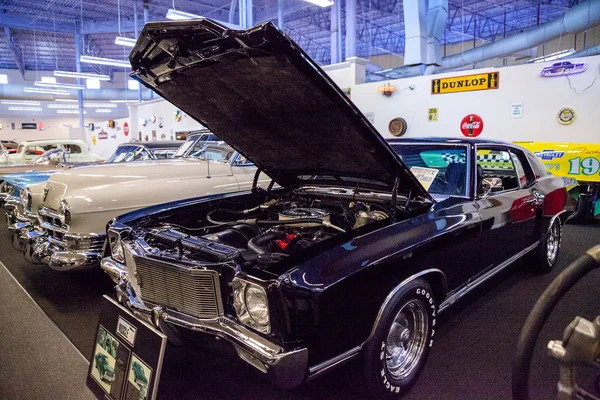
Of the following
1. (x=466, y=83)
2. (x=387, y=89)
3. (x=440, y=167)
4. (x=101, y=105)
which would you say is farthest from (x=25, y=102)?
(x=440, y=167)

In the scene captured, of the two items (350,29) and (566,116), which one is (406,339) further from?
(350,29)

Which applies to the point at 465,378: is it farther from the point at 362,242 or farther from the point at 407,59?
the point at 407,59

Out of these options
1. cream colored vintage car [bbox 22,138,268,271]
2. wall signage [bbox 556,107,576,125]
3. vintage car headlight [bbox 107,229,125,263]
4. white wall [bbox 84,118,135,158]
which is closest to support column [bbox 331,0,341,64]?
wall signage [bbox 556,107,576,125]

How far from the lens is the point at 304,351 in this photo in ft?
5.25

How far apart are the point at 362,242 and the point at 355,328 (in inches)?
15.7

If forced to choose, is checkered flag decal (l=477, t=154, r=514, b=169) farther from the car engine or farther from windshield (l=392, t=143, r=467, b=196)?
the car engine

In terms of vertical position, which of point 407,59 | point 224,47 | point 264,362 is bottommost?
point 264,362

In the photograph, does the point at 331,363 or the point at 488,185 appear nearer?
the point at 331,363

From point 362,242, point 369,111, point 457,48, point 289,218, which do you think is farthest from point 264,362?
point 457,48

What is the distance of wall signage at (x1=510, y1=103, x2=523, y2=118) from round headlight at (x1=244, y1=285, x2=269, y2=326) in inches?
296

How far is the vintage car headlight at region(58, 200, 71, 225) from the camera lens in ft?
11.3

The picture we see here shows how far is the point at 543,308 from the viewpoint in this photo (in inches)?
36.1

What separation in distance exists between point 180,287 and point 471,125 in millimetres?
7653

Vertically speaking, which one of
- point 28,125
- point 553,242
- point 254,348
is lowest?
point 553,242
